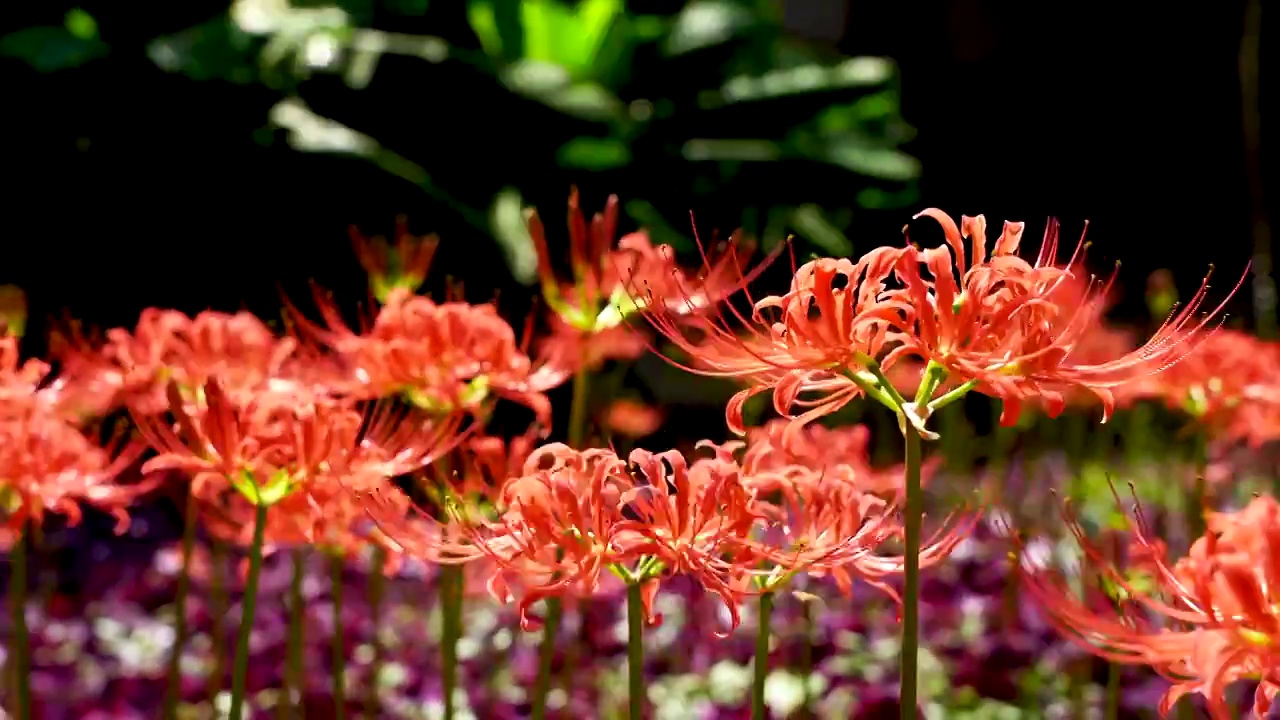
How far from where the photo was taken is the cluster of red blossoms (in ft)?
3.25

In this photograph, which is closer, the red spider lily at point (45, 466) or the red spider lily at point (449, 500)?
the red spider lily at point (449, 500)

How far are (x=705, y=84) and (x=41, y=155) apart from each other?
344 centimetres

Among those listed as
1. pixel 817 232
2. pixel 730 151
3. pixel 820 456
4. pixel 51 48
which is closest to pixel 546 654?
pixel 820 456

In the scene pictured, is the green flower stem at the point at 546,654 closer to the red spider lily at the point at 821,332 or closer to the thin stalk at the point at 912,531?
the red spider lily at the point at 821,332

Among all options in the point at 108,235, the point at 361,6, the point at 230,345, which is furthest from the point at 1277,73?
the point at 230,345

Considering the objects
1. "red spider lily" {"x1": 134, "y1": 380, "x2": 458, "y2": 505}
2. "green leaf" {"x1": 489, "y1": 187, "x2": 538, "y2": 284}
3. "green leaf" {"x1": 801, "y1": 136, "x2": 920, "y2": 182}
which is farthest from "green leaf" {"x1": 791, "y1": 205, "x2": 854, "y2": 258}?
"red spider lily" {"x1": 134, "y1": 380, "x2": 458, "y2": 505}

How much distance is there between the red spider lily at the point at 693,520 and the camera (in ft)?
3.48

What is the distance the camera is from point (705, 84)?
7742mm

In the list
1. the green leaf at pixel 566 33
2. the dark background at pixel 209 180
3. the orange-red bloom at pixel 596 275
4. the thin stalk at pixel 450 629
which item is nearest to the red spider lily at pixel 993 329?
the orange-red bloom at pixel 596 275

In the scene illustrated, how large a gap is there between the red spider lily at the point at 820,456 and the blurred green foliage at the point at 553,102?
3786mm

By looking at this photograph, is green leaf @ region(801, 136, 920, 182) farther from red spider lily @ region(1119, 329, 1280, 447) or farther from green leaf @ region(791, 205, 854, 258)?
red spider lily @ region(1119, 329, 1280, 447)

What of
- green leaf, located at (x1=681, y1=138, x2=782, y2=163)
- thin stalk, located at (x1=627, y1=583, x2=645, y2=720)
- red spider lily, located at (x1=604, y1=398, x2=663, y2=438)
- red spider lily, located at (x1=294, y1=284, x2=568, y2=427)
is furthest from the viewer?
green leaf, located at (x1=681, y1=138, x2=782, y2=163)

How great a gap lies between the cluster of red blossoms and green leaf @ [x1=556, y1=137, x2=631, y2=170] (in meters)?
4.72

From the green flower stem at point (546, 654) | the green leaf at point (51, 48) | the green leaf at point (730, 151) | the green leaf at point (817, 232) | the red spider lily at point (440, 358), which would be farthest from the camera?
the green leaf at point (817, 232)
